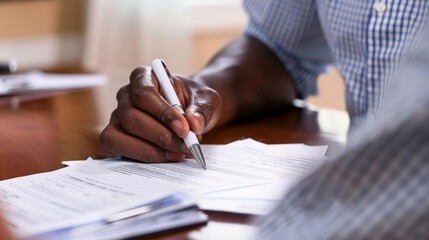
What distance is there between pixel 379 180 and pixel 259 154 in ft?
1.50

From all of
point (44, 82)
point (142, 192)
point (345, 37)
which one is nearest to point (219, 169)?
point (142, 192)

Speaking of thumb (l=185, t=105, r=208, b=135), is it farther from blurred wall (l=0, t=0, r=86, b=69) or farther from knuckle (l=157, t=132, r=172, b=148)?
blurred wall (l=0, t=0, r=86, b=69)

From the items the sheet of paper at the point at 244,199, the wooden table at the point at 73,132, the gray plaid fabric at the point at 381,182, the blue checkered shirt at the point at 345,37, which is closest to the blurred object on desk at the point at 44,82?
the wooden table at the point at 73,132

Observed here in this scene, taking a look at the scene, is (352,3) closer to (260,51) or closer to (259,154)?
(260,51)

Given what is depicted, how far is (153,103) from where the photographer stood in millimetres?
822

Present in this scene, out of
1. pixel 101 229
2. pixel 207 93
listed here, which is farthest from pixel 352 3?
pixel 101 229

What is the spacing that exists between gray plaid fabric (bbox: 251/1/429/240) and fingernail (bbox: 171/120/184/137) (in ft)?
1.28

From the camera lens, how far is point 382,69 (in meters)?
1.12

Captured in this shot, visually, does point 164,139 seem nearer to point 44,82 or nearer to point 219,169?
point 219,169

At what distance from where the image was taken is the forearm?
1.11m

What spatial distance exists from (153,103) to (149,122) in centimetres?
2

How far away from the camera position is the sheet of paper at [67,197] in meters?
0.58

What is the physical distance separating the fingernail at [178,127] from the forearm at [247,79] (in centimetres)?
27

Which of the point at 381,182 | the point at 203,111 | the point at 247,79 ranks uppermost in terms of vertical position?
the point at 381,182
